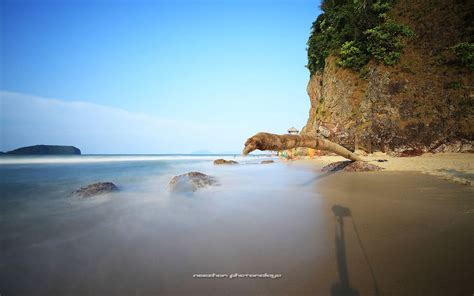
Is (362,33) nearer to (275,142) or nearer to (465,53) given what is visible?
(465,53)

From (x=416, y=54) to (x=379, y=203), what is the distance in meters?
15.7

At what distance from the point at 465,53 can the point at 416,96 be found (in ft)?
11.2

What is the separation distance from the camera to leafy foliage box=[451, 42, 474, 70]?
35.9 ft

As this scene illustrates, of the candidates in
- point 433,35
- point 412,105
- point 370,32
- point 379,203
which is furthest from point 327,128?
point 379,203

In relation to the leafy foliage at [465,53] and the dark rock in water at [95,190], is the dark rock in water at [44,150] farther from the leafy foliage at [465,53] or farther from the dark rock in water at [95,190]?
the leafy foliage at [465,53]

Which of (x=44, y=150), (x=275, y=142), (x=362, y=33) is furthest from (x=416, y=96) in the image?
(x=44, y=150)

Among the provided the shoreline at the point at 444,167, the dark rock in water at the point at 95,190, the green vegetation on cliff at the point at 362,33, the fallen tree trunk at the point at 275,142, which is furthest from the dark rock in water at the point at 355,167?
the green vegetation on cliff at the point at 362,33

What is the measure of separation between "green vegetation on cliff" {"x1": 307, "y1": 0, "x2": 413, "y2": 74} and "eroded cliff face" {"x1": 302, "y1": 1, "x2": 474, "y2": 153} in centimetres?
72

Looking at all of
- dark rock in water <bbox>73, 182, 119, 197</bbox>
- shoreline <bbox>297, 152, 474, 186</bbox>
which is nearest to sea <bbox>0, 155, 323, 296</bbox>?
A: dark rock in water <bbox>73, 182, 119, 197</bbox>

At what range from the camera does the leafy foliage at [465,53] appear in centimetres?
1094

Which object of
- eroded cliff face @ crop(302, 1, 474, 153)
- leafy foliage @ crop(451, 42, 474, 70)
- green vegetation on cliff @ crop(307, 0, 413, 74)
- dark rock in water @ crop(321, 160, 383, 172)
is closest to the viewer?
dark rock in water @ crop(321, 160, 383, 172)

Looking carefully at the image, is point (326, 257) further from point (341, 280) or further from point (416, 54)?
point (416, 54)

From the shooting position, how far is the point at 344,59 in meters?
15.1

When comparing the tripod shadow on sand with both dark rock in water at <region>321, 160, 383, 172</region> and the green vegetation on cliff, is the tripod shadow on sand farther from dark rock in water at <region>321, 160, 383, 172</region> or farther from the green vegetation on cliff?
the green vegetation on cliff
